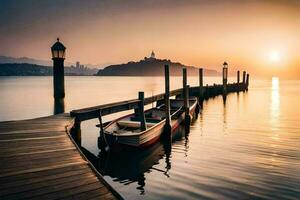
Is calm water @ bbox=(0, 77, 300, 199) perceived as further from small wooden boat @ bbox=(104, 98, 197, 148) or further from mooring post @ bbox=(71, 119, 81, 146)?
mooring post @ bbox=(71, 119, 81, 146)

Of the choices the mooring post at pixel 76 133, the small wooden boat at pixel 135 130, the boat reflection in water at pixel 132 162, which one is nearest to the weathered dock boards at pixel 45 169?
the mooring post at pixel 76 133

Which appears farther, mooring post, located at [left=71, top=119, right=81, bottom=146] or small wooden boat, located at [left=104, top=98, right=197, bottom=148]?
mooring post, located at [left=71, top=119, right=81, bottom=146]

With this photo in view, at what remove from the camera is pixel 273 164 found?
12406 millimetres

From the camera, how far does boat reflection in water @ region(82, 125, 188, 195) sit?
1131 centimetres

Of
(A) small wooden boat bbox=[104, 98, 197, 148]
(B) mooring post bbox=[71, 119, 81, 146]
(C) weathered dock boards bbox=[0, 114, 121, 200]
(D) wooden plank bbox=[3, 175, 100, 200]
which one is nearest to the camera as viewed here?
(D) wooden plank bbox=[3, 175, 100, 200]

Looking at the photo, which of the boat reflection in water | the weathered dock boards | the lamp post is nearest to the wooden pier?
the weathered dock boards

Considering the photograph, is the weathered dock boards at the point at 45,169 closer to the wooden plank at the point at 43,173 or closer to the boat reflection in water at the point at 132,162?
the wooden plank at the point at 43,173

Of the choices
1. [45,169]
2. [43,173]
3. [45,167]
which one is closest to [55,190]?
[43,173]

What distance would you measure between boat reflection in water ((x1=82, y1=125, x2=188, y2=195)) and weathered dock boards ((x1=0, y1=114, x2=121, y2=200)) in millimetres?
2967

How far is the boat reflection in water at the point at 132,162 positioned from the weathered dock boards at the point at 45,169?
9.74ft

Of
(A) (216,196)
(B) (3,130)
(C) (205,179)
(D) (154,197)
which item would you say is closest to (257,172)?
(C) (205,179)

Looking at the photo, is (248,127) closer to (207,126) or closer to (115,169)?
(207,126)

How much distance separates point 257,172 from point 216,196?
330cm

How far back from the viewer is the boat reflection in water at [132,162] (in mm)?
11310
